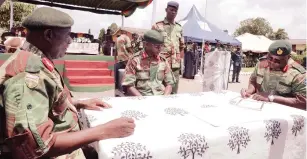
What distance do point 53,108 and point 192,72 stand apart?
1030 centimetres

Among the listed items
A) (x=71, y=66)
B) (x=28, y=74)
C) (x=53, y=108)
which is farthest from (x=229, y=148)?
(x=71, y=66)

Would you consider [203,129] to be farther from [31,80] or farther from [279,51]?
[279,51]

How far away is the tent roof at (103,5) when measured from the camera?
20.5 feet

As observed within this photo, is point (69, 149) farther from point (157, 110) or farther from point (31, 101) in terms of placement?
point (157, 110)

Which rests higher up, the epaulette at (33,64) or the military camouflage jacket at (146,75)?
the epaulette at (33,64)

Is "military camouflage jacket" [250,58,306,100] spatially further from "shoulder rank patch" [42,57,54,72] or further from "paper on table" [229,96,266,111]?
"shoulder rank patch" [42,57,54,72]

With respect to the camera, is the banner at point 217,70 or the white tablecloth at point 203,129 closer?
the white tablecloth at point 203,129

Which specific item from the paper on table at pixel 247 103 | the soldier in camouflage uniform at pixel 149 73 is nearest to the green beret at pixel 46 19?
the paper on table at pixel 247 103

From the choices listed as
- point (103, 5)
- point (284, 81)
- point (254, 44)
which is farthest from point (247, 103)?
point (254, 44)

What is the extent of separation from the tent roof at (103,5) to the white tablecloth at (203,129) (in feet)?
15.2

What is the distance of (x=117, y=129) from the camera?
1.23 m

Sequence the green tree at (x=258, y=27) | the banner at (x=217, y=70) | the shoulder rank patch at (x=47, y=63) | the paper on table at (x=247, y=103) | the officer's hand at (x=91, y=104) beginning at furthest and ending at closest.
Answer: the green tree at (x=258, y=27), the banner at (x=217, y=70), the paper on table at (x=247, y=103), the officer's hand at (x=91, y=104), the shoulder rank patch at (x=47, y=63)

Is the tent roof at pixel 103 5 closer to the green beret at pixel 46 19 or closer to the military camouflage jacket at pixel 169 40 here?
the military camouflage jacket at pixel 169 40

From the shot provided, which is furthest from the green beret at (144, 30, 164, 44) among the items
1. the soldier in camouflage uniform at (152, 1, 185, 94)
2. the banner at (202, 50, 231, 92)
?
the banner at (202, 50, 231, 92)
